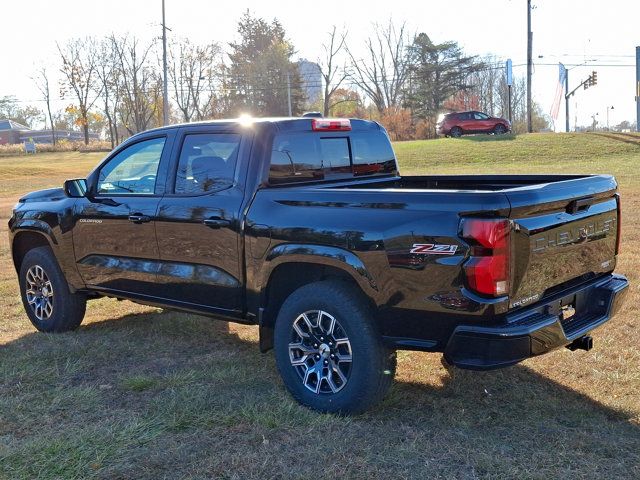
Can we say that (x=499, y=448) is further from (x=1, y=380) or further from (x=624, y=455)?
(x=1, y=380)

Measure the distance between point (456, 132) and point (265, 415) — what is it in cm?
3909

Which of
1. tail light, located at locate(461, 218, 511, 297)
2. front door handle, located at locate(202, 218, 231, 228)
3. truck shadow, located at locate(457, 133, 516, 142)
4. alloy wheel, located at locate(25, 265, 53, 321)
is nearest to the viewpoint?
tail light, located at locate(461, 218, 511, 297)

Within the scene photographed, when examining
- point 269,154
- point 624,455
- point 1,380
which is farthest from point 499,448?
point 1,380

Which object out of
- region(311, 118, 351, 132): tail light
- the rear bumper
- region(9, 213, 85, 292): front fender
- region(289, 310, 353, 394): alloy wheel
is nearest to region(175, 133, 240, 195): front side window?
region(311, 118, 351, 132): tail light

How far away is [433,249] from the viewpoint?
344cm

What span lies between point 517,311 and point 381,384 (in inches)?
34.6

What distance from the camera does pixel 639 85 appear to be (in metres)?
43.2

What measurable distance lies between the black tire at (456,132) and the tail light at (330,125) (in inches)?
1477

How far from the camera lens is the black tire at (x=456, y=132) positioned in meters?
41.3

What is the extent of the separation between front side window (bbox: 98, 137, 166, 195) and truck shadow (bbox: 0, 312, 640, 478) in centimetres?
132

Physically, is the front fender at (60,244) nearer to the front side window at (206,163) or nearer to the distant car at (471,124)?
the front side window at (206,163)

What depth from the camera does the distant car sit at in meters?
40.5

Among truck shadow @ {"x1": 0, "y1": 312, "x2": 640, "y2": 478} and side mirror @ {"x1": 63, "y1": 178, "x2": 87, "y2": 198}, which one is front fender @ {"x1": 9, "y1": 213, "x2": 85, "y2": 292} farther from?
truck shadow @ {"x1": 0, "y1": 312, "x2": 640, "y2": 478}

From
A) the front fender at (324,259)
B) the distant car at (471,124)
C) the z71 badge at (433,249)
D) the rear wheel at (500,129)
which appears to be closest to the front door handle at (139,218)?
the front fender at (324,259)
